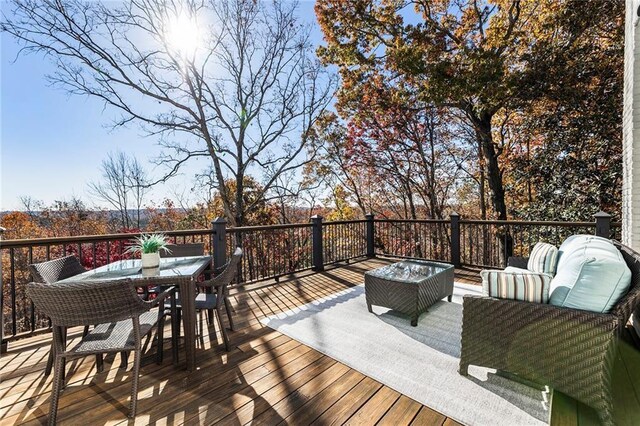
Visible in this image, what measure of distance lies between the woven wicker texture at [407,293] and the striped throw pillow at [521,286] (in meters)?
0.96

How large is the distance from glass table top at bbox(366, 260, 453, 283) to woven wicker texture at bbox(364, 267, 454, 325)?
0.19ft

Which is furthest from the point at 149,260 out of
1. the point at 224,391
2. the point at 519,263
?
the point at 519,263

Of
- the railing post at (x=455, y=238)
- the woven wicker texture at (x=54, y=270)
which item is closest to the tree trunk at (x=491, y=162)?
the railing post at (x=455, y=238)

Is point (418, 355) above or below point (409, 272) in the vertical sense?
below

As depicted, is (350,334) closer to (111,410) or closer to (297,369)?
(297,369)

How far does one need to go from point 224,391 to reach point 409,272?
7.58ft

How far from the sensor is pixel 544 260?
9.26 ft

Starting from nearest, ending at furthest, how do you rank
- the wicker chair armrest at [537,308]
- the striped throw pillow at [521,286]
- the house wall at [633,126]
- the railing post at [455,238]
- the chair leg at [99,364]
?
the wicker chair armrest at [537,308] < the striped throw pillow at [521,286] < the chair leg at [99,364] < the house wall at [633,126] < the railing post at [455,238]

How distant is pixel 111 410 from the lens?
179 cm

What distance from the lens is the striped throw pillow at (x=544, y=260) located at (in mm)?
2721

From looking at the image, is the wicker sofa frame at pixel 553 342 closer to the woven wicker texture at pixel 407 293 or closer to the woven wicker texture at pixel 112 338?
the woven wicker texture at pixel 407 293

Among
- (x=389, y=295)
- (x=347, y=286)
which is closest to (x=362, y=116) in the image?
(x=347, y=286)

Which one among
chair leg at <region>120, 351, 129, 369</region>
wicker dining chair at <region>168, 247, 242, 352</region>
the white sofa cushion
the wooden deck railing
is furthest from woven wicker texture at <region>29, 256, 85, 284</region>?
the white sofa cushion

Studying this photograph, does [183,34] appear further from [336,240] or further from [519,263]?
[519,263]
